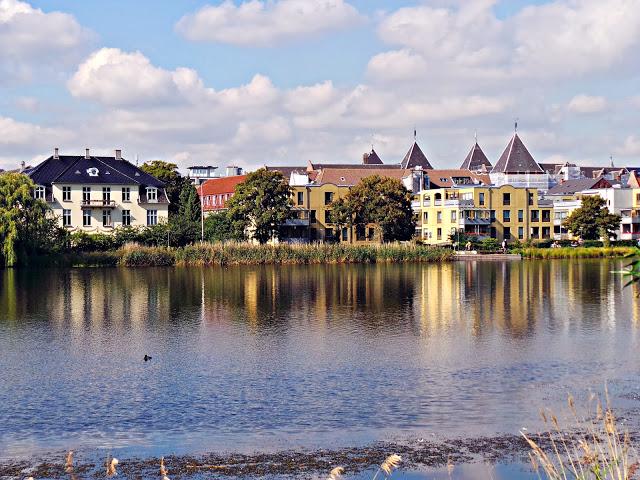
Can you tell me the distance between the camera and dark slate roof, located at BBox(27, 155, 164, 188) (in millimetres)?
88375

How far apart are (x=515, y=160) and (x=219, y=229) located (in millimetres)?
52708

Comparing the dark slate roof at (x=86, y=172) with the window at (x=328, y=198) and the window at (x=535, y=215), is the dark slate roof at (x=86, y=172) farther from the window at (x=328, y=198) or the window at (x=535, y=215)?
the window at (x=535, y=215)

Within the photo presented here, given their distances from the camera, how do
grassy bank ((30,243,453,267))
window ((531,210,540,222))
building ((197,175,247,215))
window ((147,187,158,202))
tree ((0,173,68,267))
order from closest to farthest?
tree ((0,173,68,267))
grassy bank ((30,243,453,267))
window ((147,187,158,202))
window ((531,210,540,222))
building ((197,175,247,215))

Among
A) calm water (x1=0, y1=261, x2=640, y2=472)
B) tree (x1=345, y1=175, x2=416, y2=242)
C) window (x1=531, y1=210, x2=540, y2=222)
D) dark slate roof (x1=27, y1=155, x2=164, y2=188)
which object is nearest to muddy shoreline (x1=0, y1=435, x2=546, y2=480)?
calm water (x1=0, y1=261, x2=640, y2=472)

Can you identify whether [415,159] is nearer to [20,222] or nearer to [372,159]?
[372,159]

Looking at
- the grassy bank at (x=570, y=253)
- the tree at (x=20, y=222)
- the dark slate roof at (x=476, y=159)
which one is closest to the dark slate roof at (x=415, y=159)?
the dark slate roof at (x=476, y=159)

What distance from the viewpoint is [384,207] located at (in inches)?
3492

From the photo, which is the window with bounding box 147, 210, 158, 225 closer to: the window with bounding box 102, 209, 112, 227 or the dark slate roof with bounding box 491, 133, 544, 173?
the window with bounding box 102, 209, 112, 227

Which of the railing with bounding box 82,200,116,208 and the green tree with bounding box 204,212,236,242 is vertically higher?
the railing with bounding box 82,200,116,208

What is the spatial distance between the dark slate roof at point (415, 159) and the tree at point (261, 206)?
5329cm

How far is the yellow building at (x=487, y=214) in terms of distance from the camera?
10175 centimetres

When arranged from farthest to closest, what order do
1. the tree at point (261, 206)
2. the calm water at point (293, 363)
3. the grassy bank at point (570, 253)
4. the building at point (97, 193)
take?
the building at point (97, 193), the grassy bank at point (570, 253), the tree at point (261, 206), the calm water at point (293, 363)

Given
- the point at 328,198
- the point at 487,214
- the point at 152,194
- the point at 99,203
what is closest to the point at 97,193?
the point at 99,203

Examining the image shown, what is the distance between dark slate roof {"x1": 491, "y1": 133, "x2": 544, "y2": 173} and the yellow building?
17.5m
